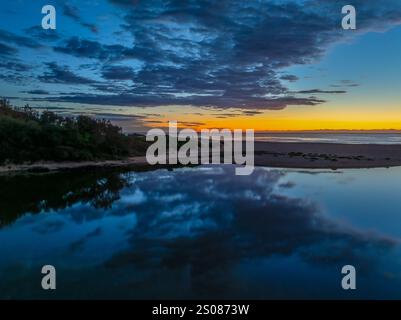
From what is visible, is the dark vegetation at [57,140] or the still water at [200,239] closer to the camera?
the still water at [200,239]

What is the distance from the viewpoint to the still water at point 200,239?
921 centimetres

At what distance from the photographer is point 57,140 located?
34.1 m

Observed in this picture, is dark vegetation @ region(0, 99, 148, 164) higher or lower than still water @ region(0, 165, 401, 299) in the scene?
higher

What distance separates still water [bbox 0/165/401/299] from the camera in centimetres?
921

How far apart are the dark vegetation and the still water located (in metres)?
11.0

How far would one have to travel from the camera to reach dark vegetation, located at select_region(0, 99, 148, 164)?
32.8m

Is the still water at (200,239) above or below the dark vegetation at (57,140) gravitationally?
below

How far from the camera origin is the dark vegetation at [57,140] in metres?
32.8

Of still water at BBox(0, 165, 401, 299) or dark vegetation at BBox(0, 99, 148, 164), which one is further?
dark vegetation at BBox(0, 99, 148, 164)

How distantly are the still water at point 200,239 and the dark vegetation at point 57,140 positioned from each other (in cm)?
1095

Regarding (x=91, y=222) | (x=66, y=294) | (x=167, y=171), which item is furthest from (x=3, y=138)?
(x=66, y=294)

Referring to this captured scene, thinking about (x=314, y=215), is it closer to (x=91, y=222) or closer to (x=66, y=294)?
(x=91, y=222)

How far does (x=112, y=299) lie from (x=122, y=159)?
32.0m

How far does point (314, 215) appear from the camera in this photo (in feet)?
51.9
